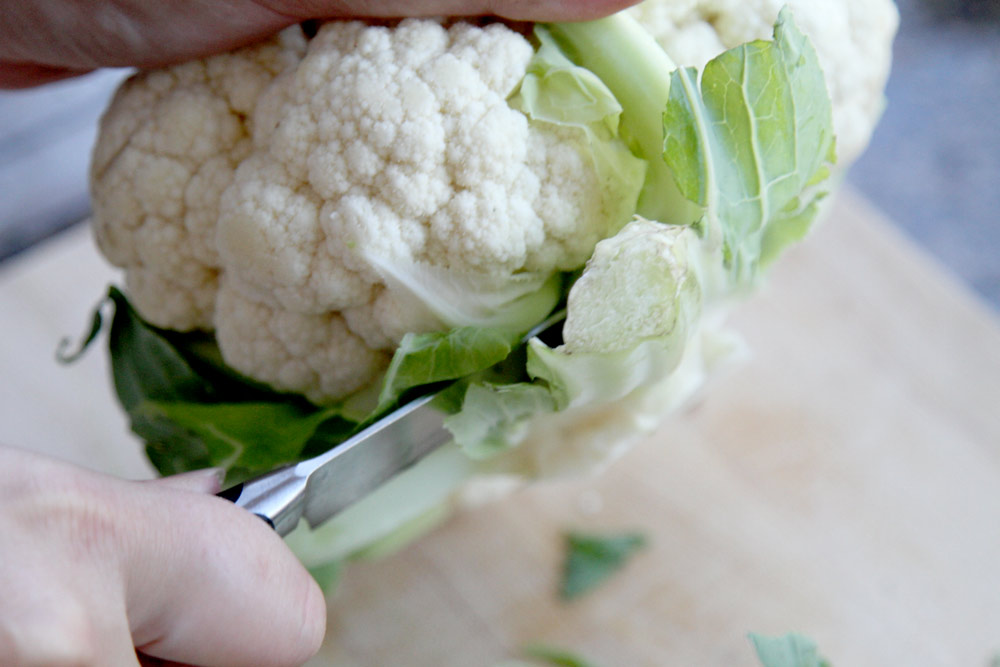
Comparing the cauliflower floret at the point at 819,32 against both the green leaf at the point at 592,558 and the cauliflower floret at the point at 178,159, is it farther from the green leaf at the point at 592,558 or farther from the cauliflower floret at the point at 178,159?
the green leaf at the point at 592,558

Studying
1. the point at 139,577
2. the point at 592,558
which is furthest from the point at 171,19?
the point at 592,558

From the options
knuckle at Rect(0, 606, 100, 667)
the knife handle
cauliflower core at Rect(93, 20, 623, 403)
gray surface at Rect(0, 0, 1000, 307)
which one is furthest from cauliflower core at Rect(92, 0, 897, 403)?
gray surface at Rect(0, 0, 1000, 307)

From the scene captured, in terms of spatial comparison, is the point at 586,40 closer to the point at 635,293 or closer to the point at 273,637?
the point at 635,293

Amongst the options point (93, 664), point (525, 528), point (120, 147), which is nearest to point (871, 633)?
point (525, 528)

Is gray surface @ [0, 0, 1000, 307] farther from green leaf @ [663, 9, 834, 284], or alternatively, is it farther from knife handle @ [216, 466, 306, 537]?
knife handle @ [216, 466, 306, 537]

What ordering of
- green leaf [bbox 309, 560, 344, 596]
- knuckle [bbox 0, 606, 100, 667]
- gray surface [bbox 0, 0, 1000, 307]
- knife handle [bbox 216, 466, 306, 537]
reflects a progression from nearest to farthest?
knuckle [bbox 0, 606, 100, 667], knife handle [bbox 216, 466, 306, 537], green leaf [bbox 309, 560, 344, 596], gray surface [bbox 0, 0, 1000, 307]

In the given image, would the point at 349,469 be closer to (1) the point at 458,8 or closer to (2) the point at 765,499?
(1) the point at 458,8

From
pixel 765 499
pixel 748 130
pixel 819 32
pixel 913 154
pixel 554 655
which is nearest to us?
pixel 748 130
